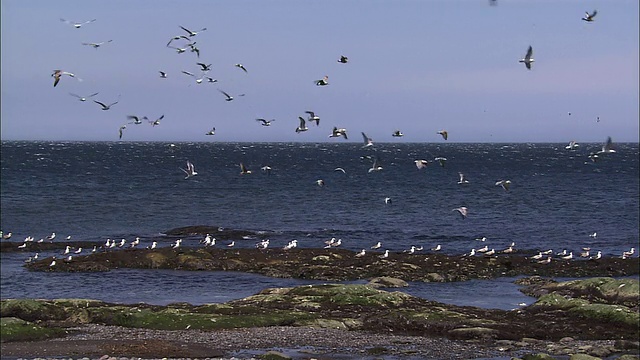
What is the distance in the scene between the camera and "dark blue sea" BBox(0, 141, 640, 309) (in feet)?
165

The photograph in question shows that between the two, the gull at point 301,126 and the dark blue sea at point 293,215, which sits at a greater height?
the gull at point 301,126

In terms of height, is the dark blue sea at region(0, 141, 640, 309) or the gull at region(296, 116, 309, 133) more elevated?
the gull at region(296, 116, 309, 133)

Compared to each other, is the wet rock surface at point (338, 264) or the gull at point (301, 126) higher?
the gull at point (301, 126)

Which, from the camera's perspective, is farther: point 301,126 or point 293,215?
point 293,215

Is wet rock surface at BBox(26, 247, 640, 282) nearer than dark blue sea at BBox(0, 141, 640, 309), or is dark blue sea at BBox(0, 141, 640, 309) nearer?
dark blue sea at BBox(0, 141, 640, 309)

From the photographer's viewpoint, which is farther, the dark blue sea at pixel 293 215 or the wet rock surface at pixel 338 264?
the wet rock surface at pixel 338 264

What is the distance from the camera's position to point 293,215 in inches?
3600

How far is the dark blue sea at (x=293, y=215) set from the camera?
5034 centimetres

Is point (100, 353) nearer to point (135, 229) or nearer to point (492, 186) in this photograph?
point (135, 229)

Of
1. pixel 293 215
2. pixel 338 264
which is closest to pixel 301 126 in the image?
pixel 338 264

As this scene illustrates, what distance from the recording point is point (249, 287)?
50.1m

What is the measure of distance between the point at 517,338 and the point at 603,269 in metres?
22.9

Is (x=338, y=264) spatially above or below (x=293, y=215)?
above

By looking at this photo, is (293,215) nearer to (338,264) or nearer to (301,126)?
(338,264)
